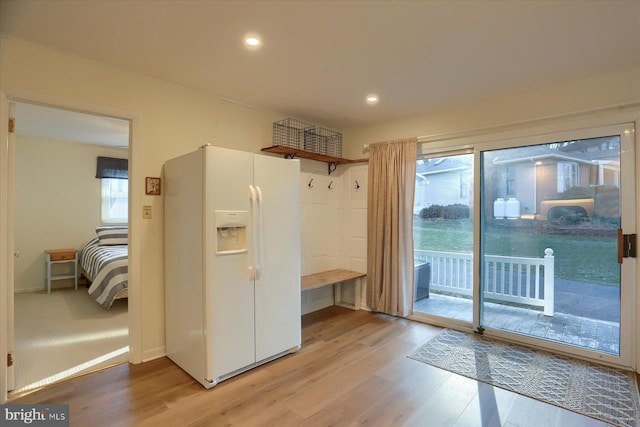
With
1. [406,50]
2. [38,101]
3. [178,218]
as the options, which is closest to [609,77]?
[406,50]

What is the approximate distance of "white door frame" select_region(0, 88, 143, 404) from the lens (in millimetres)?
2129

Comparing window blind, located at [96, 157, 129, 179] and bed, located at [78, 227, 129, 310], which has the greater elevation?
window blind, located at [96, 157, 129, 179]

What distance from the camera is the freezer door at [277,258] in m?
2.66

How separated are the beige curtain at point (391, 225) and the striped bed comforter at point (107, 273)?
3.06m

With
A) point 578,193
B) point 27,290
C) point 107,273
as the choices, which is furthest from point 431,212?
point 27,290

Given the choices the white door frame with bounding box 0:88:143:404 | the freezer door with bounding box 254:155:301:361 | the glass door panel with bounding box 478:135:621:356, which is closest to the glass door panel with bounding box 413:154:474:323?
the glass door panel with bounding box 478:135:621:356

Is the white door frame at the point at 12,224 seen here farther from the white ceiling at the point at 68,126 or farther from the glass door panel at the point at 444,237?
the glass door panel at the point at 444,237

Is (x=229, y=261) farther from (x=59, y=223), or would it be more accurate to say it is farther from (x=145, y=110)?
(x=59, y=223)

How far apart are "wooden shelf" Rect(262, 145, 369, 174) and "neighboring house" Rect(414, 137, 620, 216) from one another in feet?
3.60

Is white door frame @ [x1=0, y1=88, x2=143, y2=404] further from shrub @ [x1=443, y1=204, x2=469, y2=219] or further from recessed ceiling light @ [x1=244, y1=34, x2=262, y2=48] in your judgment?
shrub @ [x1=443, y1=204, x2=469, y2=219]

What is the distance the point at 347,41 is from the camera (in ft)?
7.15

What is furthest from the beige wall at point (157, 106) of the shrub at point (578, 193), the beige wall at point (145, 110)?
the shrub at point (578, 193)

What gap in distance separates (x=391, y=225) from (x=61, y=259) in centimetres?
547

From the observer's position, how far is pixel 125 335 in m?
3.36
